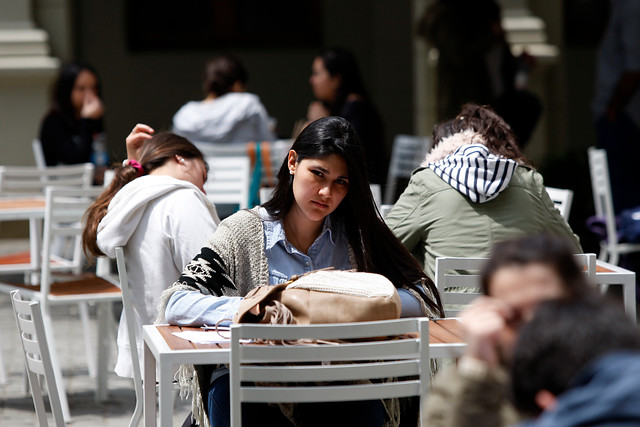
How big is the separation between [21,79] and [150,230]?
6.03m

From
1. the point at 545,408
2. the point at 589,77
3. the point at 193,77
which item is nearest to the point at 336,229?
the point at 545,408

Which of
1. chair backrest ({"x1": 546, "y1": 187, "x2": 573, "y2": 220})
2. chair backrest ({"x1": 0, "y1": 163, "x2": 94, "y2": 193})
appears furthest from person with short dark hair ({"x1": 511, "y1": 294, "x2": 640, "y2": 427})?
chair backrest ({"x1": 0, "y1": 163, "x2": 94, "y2": 193})

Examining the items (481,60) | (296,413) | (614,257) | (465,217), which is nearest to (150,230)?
(296,413)

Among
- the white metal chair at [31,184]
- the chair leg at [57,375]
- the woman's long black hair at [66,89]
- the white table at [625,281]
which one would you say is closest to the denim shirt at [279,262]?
the white table at [625,281]

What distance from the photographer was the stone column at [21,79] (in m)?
9.09

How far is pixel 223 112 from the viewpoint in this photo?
7.22 metres

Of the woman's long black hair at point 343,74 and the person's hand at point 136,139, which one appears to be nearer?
the person's hand at point 136,139

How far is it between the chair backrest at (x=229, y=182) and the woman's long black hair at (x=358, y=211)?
303 centimetres

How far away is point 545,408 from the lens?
1.48m

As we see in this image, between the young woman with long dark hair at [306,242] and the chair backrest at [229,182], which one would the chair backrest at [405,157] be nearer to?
the chair backrest at [229,182]

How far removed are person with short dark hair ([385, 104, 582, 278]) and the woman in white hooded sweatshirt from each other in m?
0.76

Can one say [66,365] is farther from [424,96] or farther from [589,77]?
[589,77]

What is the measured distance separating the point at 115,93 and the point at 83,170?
6.28 m

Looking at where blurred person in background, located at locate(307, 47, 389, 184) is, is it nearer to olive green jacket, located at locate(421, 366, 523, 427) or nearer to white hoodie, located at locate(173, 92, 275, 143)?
white hoodie, located at locate(173, 92, 275, 143)
